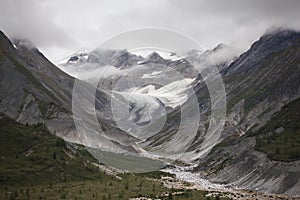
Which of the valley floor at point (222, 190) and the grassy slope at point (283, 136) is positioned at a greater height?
the grassy slope at point (283, 136)

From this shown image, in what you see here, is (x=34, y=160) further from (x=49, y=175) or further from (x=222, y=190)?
(x=222, y=190)

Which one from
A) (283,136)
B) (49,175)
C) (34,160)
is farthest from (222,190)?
(283,136)

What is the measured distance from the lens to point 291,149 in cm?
12075

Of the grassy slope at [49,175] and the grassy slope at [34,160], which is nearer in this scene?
the grassy slope at [49,175]

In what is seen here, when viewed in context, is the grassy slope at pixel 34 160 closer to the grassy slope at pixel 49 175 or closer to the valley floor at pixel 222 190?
the grassy slope at pixel 49 175

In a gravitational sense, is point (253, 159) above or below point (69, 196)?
above

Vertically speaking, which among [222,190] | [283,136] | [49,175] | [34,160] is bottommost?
[222,190]

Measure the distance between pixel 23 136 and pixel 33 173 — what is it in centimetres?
2274

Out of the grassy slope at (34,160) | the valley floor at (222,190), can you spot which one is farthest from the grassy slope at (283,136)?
the grassy slope at (34,160)

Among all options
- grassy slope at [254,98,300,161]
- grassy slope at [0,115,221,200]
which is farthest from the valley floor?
grassy slope at [254,98,300,161]

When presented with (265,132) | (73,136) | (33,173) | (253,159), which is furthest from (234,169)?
(73,136)

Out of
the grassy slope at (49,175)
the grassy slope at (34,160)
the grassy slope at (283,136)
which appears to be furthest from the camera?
the grassy slope at (283,136)

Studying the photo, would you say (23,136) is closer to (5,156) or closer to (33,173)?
(5,156)

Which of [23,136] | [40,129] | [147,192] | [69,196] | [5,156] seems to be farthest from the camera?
[40,129]
